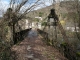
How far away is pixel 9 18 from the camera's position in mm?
12938

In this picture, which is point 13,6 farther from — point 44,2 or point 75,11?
point 75,11

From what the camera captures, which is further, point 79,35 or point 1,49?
point 79,35

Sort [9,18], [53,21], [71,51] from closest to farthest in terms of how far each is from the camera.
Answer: [71,51]
[9,18]
[53,21]

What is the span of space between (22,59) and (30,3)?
7.05m

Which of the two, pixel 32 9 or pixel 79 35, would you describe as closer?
pixel 32 9

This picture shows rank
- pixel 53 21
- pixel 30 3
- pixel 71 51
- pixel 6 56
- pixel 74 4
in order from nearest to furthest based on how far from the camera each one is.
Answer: pixel 6 56 → pixel 71 51 → pixel 53 21 → pixel 30 3 → pixel 74 4

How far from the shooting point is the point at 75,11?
68.2 ft

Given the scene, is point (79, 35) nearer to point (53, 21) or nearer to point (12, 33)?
point (53, 21)

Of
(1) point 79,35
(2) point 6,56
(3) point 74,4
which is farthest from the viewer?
(3) point 74,4

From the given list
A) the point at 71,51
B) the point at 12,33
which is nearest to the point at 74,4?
the point at 12,33

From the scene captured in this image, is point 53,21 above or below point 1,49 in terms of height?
above

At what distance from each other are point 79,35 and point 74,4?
4349 mm

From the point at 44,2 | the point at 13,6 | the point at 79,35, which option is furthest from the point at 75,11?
the point at 13,6

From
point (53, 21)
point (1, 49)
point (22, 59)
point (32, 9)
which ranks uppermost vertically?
point (32, 9)
